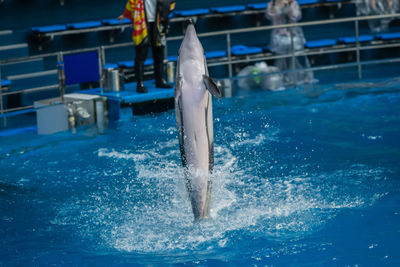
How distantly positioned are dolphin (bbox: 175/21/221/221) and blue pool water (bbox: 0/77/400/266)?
26.7 inches

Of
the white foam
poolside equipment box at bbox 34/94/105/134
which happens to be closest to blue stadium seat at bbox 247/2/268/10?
poolside equipment box at bbox 34/94/105/134

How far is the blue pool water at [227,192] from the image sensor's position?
14.7ft

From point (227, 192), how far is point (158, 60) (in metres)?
3.36

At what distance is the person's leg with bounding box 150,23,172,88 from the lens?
834 cm

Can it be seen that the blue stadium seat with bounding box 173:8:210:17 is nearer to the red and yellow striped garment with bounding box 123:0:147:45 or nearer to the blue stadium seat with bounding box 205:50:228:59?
the blue stadium seat with bounding box 205:50:228:59

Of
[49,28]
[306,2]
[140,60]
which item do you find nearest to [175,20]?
[49,28]

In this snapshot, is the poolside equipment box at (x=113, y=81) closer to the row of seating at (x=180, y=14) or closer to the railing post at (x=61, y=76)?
the railing post at (x=61, y=76)

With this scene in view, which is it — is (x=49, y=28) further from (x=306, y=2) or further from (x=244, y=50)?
(x=306, y=2)

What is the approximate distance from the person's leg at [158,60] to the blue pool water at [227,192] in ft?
1.53

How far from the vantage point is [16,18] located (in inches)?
436

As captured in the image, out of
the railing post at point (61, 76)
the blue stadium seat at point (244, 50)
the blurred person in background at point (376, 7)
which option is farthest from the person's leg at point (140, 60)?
the blurred person in background at point (376, 7)

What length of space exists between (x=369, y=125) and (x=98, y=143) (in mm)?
3109

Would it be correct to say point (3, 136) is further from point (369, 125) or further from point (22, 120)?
point (369, 125)

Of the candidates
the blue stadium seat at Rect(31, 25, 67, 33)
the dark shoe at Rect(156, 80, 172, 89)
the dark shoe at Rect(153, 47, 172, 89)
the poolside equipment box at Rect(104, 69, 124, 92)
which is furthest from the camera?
the blue stadium seat at Rect(31, 25, 67, 33)
